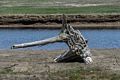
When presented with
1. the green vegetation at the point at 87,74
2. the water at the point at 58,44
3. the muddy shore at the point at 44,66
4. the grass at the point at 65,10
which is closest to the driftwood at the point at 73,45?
the muddy shore at the point at 44,66

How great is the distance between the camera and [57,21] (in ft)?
163

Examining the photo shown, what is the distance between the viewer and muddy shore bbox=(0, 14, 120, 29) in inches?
1935

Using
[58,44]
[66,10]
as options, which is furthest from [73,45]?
[66,10]

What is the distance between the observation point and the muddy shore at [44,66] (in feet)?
60.4

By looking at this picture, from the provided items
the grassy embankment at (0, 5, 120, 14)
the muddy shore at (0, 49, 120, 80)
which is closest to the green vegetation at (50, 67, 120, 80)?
the muddy shore at (0, 49, 120, 80)

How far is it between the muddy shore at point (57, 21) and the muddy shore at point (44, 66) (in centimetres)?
2324

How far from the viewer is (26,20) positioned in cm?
5019

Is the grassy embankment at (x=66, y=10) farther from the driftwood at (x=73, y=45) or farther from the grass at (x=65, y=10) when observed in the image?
the driftwood at (x=73, y=45)

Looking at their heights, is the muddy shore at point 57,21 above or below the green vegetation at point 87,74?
below

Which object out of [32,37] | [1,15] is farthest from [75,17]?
[32,37]

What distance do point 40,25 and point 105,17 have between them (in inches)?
213

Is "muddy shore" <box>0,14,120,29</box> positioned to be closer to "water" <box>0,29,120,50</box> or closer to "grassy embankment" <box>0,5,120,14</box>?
"grassy embankment" <box>0,5,120,14</box>

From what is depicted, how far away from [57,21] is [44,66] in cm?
2901

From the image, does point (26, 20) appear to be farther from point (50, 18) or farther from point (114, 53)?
point (114, 53)
